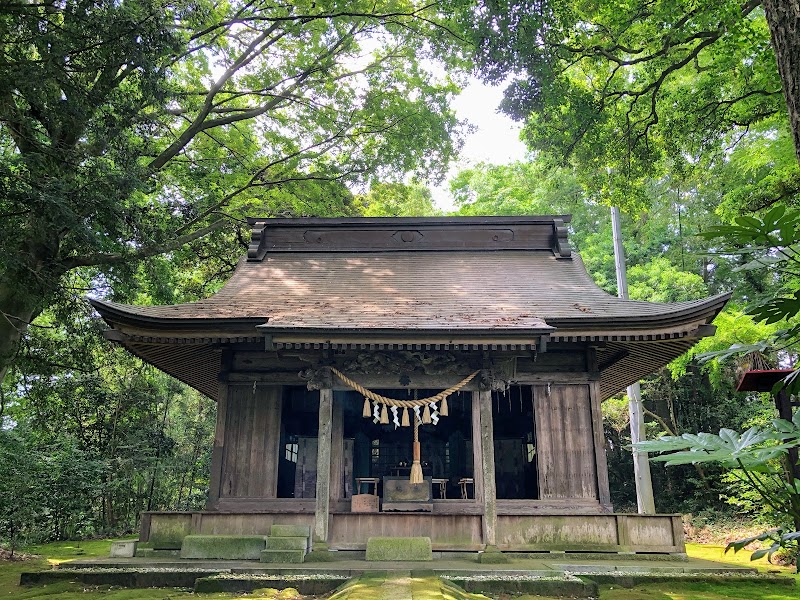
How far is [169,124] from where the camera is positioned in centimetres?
1497

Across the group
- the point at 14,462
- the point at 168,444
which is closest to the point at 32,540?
the point at 14,462

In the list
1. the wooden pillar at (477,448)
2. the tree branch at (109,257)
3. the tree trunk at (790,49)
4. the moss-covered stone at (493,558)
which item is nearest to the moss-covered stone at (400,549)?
the moss-covered stone at (493,558)

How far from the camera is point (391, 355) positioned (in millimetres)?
9367

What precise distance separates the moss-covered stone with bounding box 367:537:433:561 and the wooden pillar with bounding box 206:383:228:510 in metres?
3.11

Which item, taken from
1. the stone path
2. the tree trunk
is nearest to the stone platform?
the stone path

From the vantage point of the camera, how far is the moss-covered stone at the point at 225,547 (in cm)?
846

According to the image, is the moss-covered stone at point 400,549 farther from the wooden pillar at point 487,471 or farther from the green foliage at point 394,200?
the green foliage at point 394,200

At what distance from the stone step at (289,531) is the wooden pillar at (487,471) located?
2832 millimetres

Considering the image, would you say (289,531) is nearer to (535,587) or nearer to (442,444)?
(535,587)

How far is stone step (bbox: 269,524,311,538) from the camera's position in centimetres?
873

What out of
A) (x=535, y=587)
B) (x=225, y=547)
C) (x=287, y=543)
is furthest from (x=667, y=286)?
(x=225, y=547)

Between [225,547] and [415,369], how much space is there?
4023 mm

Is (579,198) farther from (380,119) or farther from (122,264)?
(122,264)

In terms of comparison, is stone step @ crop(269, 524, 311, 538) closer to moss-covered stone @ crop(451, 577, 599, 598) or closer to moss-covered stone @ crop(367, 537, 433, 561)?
moss-covered stone @ crop(367, 537, 433, 561)
